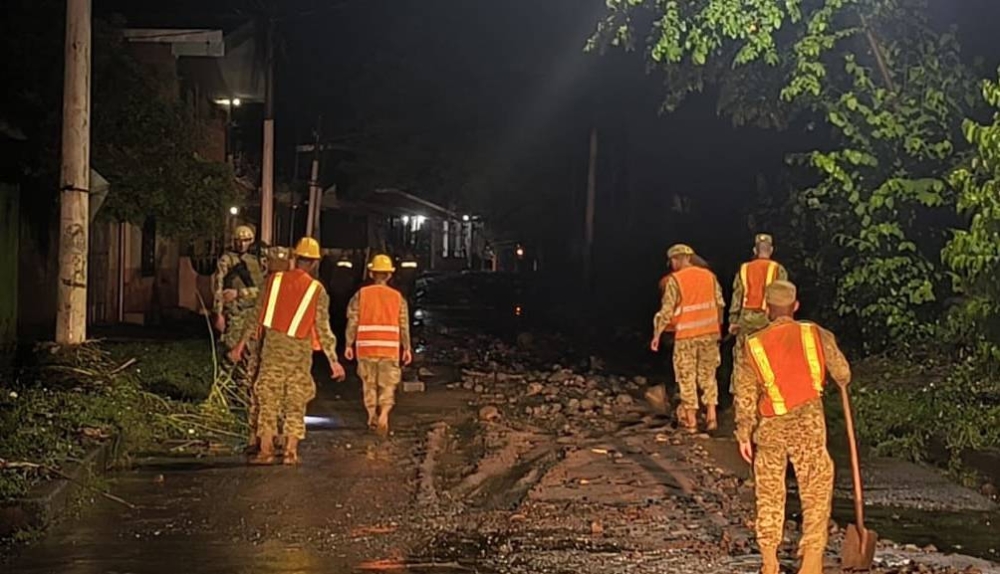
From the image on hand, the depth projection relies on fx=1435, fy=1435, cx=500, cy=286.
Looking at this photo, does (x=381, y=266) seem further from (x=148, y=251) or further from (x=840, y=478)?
(x=148, y=251)

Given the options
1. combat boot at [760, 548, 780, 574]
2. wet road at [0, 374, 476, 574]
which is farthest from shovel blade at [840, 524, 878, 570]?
wet road at [0, 374, 476, 574]

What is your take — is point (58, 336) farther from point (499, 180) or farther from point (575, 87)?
point (499, 180)

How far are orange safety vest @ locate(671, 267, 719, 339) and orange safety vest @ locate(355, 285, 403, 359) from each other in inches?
106

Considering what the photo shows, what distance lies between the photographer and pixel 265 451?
38.5 feet

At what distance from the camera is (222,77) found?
3475 centimetres

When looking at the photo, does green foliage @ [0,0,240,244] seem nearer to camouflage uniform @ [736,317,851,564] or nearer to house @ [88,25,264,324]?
house @ [88,25,264,324]

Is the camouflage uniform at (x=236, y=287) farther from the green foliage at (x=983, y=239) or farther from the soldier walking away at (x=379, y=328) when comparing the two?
the green foliage at (x=983, y=239)

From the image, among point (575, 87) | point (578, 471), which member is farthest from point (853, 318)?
point (575, 87)

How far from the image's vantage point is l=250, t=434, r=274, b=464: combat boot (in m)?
11.7

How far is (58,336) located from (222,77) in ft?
73.8

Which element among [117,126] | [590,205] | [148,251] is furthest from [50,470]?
[590,205]

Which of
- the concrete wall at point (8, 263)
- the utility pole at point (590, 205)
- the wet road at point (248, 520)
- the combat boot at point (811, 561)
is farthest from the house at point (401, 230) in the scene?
the combat boot at point (811, 561)

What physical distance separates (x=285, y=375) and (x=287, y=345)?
0.79ft

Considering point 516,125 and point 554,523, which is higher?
point 516,125
